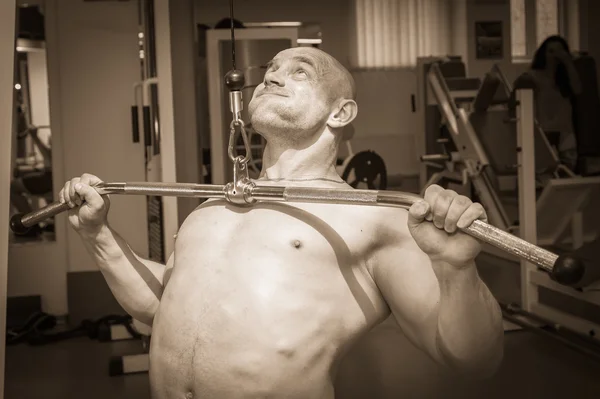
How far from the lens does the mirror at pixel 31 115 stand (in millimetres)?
4836

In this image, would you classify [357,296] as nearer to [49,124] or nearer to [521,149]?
[521,149]

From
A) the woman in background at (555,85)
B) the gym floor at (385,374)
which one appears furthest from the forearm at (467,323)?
the woman in background at (555,85)

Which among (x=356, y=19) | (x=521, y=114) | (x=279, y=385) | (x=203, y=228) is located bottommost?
(x=279, y=385)

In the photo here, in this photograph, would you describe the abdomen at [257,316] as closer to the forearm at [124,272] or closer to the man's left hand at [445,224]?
the forearm at [124,272]

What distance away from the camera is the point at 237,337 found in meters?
1.52

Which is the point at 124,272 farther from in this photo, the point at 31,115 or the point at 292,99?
the point at 31,115

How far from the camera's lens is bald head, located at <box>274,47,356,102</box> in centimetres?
171

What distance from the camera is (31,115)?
16.0 feet

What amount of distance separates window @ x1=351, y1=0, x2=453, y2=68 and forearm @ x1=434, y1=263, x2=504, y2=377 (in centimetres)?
676

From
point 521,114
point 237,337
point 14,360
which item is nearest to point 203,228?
point 237,337

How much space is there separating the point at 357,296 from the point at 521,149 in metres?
3.26

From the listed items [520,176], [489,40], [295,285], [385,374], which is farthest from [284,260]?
[489,40]

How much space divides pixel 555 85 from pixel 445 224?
174 inches

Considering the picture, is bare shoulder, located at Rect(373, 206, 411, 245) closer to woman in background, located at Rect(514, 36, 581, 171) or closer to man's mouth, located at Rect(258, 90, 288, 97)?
man's mouth, located at Rect(258, 90, 288, 97)
